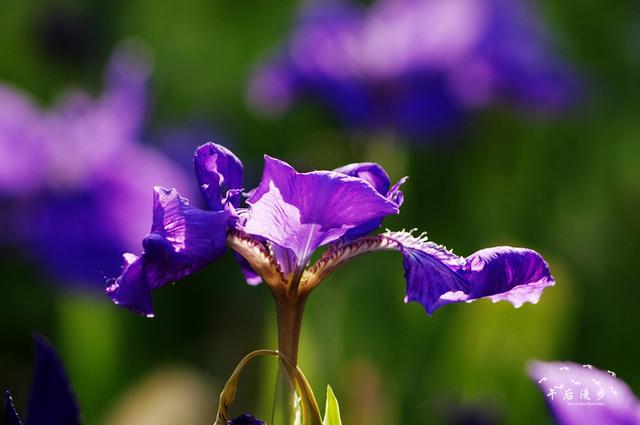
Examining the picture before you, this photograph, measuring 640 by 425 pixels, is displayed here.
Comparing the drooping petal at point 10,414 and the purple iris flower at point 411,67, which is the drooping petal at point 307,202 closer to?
the drooping petal at point 10,414

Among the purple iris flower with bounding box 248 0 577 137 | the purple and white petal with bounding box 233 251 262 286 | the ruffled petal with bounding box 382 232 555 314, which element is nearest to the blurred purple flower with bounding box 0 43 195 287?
the purple iris flower with bounding box 248 0 577 137

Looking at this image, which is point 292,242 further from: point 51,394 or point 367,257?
point 367,257

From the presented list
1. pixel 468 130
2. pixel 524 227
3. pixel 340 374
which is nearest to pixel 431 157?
pixel 468 130

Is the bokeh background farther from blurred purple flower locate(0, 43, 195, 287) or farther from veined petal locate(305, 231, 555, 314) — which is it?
veined petal locate(305, 231, 555, 314)

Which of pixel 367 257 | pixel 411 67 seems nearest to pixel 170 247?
pixel 367 257

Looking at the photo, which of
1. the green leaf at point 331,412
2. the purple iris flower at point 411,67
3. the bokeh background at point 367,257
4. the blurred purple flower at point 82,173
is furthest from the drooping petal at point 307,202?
the purple iris flower at point 411,67

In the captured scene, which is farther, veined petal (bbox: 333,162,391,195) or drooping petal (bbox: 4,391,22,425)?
veined petal (bbox: 333,162,391,195)
